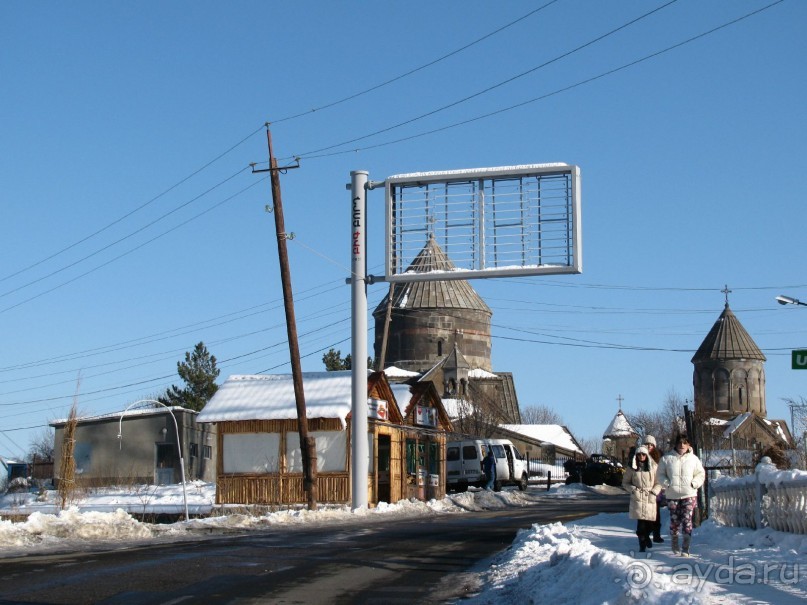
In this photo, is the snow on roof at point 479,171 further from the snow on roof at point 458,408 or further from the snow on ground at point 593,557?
the snow on roof at point 458,408

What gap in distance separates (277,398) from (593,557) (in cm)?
2559

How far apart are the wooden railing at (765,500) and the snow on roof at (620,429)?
301 feet

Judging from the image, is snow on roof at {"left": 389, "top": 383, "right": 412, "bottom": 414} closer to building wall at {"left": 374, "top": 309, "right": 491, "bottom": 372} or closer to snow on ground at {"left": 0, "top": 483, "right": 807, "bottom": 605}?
snow on ground at {"left": 0, "top": 483, "right": 807, "bottom": 605}

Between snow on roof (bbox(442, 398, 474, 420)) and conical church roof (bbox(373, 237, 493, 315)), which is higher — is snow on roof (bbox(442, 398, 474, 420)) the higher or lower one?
the lower one

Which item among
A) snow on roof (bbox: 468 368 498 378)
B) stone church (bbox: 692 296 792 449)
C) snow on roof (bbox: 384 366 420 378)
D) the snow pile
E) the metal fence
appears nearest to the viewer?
the snow pile

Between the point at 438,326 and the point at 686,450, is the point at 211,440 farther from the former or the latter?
the point at 686,450

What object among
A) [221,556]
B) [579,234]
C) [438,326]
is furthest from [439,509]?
[438,326]

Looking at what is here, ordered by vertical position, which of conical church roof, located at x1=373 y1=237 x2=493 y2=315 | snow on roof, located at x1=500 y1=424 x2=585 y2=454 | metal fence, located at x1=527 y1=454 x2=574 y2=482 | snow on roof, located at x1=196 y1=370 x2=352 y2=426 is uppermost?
conical church roof, located at x1=373 y1=237 x2=493 y2=315

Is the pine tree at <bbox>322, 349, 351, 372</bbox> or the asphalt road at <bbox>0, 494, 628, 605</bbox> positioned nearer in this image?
the asphalt road at <bbox>0, 494, 628, 605</bbox>

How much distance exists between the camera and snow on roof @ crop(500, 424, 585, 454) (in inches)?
3629

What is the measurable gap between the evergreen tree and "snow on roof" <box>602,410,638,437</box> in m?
45.5

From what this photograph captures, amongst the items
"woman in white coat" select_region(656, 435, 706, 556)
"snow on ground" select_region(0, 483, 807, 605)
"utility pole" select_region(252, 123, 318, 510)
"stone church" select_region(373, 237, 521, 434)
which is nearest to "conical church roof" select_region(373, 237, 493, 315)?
"stone church" select_region(373, 237, 521, 434)

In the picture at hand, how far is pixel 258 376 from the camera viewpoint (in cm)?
3788

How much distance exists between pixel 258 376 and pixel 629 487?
79.4ft
